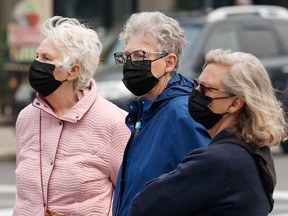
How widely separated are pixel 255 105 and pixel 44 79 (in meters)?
1.49

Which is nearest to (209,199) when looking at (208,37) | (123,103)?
(123,103)

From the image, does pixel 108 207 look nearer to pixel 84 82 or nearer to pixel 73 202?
pixel 73 202

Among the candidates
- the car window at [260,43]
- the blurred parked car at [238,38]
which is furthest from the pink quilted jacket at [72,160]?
the car window at [260,43]

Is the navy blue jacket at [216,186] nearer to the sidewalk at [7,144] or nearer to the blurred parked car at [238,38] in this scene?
the blurred parked car at [238,38]

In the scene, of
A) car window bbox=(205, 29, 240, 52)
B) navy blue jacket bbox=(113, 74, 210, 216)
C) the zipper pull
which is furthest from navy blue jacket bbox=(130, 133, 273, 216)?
car window bbox=(205, 29, 240, 52)

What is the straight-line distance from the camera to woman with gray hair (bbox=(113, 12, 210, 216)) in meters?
4.33

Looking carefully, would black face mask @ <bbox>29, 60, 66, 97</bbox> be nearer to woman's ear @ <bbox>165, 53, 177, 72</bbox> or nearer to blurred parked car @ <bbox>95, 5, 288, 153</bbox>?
woman's ear @ <bbox>165, 53, 177, 72</bbox>

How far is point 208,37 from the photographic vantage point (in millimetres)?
14750

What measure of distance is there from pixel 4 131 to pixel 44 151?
1374 cm

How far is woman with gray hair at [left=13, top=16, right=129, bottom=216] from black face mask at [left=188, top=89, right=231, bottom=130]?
3.35 ft

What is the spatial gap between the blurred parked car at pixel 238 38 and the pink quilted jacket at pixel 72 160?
8940 millimetres

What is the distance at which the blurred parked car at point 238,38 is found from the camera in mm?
14447


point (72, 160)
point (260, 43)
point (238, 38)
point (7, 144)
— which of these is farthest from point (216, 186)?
point (7, 144)

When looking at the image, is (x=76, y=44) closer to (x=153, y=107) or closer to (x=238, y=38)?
(x=153, y=107)
